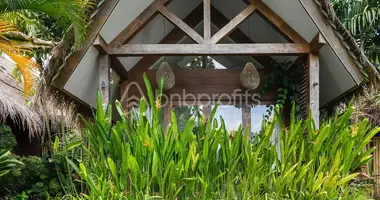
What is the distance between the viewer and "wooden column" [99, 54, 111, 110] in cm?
456

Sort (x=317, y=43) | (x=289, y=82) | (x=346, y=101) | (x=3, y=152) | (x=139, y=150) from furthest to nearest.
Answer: (x=289, y=82)
(x=346, y=101)
(x=3, y=152)
(x=317, y=43)
(x=139, y=150)

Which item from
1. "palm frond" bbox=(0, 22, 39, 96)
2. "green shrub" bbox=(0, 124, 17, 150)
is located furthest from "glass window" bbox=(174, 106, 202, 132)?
"green shrub" bbox=(0, 124, 17, 150)

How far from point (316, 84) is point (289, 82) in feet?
4.64

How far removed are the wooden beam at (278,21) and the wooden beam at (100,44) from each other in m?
1.95

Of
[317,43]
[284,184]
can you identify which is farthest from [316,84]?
[284,184]

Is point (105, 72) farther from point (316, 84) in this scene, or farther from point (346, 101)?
point (346, 101)

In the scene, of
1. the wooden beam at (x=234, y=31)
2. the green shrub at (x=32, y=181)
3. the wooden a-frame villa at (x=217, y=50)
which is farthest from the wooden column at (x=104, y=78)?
the wooden beam at (x=234, y=31)

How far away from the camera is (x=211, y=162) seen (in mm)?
3541

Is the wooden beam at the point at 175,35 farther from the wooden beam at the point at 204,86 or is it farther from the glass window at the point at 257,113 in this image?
the glass window at the point at 257,113

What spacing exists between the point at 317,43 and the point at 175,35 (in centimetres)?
260

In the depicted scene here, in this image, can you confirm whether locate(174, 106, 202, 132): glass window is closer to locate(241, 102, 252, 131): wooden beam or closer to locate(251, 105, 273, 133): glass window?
locate(241, 102, 252, 131): wooden beam

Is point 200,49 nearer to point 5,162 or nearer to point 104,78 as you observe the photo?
point 104,78

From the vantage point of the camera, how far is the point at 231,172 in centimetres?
352

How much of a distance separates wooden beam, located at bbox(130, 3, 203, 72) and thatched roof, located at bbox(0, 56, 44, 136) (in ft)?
8.26
